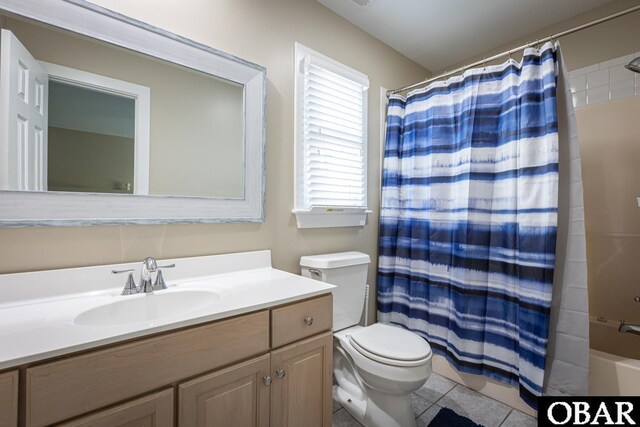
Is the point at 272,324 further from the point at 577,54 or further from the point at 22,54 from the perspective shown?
the point at 577,54

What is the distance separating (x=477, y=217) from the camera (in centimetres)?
174

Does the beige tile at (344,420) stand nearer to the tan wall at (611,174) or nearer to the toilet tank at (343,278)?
the toilet tank at (343,278)

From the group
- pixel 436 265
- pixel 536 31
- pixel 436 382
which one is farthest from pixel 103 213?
pixel 536 31

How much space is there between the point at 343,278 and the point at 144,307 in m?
1.01

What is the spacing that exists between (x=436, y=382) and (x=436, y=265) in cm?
75

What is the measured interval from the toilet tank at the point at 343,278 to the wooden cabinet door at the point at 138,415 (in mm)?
939

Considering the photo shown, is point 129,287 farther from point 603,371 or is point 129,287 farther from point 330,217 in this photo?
point 603,371

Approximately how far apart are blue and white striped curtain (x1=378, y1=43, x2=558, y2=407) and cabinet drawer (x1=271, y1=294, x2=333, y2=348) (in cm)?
100

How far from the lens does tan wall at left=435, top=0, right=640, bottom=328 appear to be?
72.1 inches

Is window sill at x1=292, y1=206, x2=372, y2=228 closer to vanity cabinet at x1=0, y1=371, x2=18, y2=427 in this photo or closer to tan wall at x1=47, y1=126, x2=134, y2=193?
tan wall at x1=47, y1=126, x2=134, y2=193

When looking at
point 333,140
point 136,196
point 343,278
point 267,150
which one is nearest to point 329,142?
point 333,140

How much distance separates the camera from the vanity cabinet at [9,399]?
0.64m

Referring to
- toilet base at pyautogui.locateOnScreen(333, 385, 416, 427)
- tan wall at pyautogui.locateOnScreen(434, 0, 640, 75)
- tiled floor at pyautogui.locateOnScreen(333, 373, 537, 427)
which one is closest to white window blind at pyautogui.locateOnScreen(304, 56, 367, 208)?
toilet base at pyautogui.locateOnScreen(333, 385, 416, 427)

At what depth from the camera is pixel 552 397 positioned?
1463 mm
